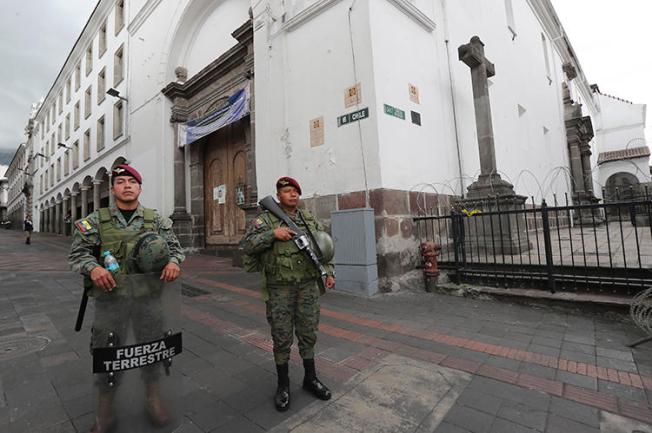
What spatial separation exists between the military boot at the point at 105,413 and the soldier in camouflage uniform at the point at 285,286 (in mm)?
977

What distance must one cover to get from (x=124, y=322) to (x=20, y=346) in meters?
2.65

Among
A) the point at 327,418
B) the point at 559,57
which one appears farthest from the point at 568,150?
the point at 327,418

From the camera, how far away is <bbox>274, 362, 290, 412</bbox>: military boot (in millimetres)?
2125

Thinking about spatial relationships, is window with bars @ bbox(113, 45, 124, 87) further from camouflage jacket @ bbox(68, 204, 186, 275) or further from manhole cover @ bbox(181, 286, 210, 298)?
camouflage jacket @ bbox(68, 204, 186, 275)

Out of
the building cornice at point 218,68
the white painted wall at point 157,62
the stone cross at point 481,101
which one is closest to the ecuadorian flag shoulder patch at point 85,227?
the stone cross at point 481,101

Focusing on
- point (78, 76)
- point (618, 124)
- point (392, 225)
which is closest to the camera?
point (392, 225)

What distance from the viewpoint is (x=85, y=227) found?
189 centimetres

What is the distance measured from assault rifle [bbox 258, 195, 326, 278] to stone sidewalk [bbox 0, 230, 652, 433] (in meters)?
0.97

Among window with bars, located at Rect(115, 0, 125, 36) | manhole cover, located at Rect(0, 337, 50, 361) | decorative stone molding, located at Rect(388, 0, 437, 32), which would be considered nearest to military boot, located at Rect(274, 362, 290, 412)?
manhole cover, located at Rect(0, 337, 50, 361)

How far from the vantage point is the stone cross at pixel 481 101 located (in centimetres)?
694

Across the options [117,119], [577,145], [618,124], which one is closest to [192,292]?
[117,119]

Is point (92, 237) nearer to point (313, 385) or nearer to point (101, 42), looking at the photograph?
point (313, 385)

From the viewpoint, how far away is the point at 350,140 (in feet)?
19.3

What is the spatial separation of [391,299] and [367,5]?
17.0ft
